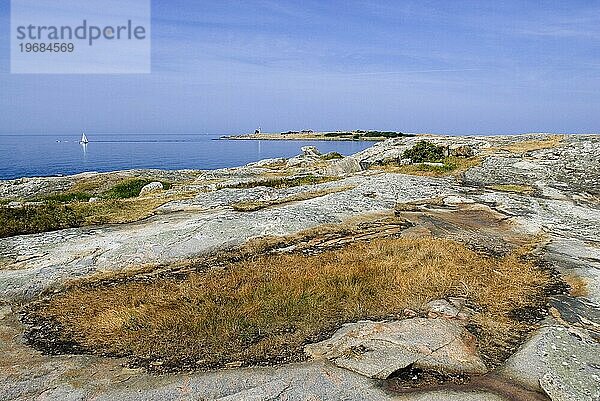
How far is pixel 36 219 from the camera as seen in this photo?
20203mm

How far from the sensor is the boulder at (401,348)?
862cm

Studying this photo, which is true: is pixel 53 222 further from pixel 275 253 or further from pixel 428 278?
pixel 428 278

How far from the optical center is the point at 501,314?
35.8 ft

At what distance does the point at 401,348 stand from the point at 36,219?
17632mm

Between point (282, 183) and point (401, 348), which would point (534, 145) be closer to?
point (282, 183)

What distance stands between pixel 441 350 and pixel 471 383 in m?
1.07

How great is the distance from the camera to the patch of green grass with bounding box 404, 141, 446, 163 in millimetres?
43056

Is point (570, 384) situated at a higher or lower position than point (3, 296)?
higher

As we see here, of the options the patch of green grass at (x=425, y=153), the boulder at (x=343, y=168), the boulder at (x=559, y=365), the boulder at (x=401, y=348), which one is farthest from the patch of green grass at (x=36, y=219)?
the patch of green grass at (x=425, y=153)

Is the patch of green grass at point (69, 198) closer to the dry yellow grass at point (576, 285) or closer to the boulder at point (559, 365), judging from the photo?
the dry yellow grass at point (576, 285)

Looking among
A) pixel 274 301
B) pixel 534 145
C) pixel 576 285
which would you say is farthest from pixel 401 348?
pixel 534 145

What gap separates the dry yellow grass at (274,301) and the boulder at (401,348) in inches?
19.8

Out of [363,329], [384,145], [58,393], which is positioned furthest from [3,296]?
[384,145]

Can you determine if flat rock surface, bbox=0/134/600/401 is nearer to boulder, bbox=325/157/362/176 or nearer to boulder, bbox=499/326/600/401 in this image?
boulder, bbox=499/326/600/401
